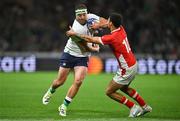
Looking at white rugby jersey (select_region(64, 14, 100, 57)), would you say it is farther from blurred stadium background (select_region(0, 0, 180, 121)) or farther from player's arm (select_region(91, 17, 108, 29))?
blurred stadium background (select_region(0, 0, 180, 121))

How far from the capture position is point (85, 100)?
→ 16.4 metres

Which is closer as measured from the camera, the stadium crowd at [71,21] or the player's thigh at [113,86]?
the player's thigh at [113,86]

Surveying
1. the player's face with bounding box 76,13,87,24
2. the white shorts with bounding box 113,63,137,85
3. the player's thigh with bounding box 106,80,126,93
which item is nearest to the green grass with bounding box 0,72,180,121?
the player's thigh with bounding box 106,80,126,93

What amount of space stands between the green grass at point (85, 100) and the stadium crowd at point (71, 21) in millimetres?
A: 4013

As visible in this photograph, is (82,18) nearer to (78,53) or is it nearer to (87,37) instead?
(87,37)

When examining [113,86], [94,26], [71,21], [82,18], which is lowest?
[113,86]

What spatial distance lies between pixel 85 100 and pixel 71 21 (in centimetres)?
1484

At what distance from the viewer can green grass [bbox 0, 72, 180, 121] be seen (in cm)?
1235

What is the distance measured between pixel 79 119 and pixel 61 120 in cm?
40

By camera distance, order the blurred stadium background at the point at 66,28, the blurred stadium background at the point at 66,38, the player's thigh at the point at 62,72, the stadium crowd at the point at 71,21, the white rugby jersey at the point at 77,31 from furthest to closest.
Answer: the stadium crowd at the point at 71,21, the blurred stadium background at the point at 66,28, the blurred stadium background at the point at 66,38, the player's thigh at the point at 62,72, the white rugby jersey at the point at 77,31

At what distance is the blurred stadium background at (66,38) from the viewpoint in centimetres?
2808

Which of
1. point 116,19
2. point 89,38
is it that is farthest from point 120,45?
point 89,38

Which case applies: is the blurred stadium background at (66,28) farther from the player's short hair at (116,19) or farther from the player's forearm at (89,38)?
the player's short hair at (116,19)

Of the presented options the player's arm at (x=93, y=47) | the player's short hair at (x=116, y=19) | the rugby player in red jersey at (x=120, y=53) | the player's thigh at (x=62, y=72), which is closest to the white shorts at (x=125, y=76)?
the rugby player in red jersey at (x=120, y=53)
